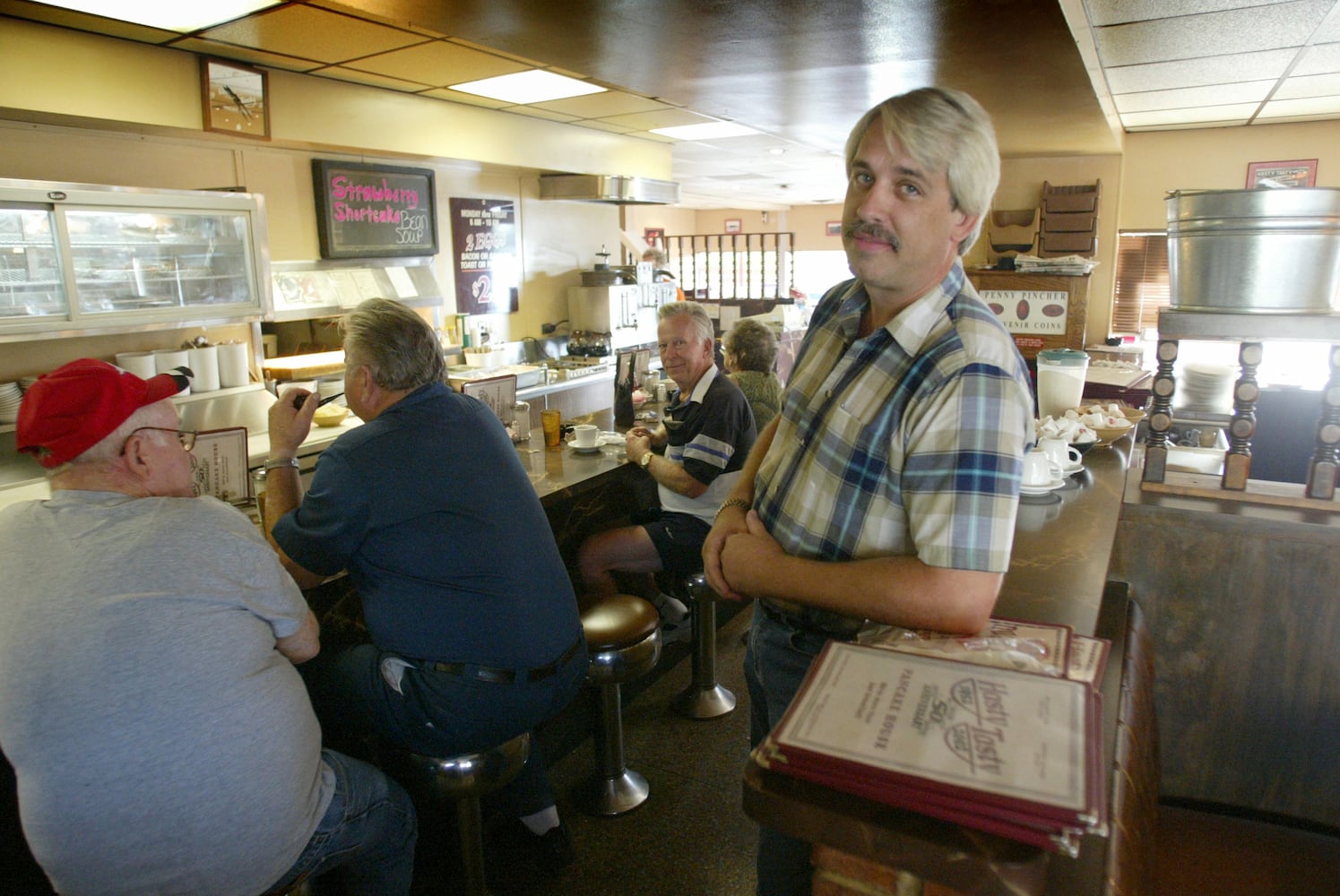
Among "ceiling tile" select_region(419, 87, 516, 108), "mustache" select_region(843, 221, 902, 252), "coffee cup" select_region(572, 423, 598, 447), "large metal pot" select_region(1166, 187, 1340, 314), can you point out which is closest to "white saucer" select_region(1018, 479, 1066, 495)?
"large metal pot" select_region(1166, 187, 1340, 314)

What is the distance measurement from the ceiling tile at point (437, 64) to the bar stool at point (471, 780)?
3.42 m

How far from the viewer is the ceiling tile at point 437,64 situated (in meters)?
4.10

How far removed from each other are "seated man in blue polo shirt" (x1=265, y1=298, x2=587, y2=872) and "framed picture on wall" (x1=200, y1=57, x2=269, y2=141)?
3012 millimetres

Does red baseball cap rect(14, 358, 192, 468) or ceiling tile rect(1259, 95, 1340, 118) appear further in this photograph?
ceiling tile rect(1259, 95, 1340, 118)

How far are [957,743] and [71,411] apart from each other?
150cm

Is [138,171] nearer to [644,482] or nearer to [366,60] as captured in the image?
[366,60]

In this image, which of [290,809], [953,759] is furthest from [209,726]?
[953,759]

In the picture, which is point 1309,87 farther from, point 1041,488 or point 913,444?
point 913,444

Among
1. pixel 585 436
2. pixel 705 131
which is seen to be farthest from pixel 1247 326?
pixel 705 131

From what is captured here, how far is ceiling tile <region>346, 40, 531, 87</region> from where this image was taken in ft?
13.5

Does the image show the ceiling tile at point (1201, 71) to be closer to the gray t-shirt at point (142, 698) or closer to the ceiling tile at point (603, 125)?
the ceiling tile at point (603, 125)

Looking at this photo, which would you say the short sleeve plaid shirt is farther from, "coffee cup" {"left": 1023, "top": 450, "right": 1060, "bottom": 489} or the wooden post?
the wooden post

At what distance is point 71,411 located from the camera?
4.66ft

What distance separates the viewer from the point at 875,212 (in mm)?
1176
